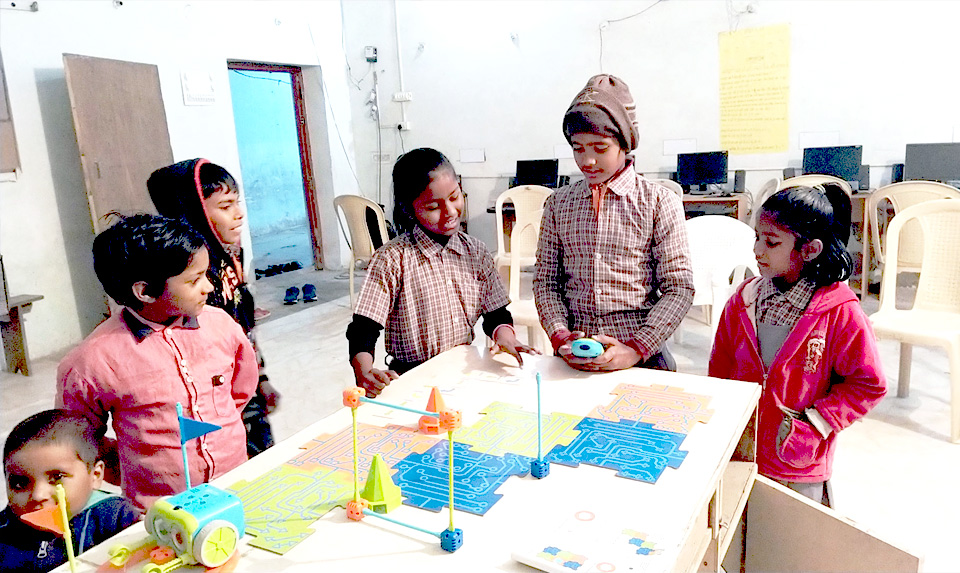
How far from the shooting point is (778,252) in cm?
158

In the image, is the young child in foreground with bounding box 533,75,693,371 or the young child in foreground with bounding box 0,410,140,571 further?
the young child in foreground with bounding box 533,75,693,371

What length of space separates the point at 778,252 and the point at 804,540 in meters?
0.64

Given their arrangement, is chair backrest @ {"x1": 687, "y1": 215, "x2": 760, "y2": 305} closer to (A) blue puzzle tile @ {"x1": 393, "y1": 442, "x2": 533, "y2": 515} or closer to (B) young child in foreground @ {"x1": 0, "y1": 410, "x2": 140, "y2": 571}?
(A) blue puzzle tile @ {"x1": 393, "y1": 442, "x2": 533, "y2": 515}

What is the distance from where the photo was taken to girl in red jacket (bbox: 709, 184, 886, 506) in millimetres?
1517

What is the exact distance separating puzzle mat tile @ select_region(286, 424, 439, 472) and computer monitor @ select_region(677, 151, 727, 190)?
4996 mm

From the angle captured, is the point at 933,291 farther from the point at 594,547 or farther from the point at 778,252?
the point at 594,547

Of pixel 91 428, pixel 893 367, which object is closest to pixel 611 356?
pixel 91 428

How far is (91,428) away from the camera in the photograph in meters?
1.14

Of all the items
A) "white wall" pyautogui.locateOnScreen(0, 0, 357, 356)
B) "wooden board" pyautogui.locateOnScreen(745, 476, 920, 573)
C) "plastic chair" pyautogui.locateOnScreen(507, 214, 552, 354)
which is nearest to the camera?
"wooden board" pyautogui.locateOnScreen(745, 476, 920, 573)

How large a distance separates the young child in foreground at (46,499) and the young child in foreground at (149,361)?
0.14m

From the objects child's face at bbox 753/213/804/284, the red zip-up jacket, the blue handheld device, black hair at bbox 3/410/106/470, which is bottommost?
the red zip-up jacket

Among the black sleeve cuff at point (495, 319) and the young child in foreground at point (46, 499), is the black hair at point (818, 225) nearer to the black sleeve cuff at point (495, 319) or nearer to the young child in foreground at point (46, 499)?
the black sleeve cuff at point (495, 319)

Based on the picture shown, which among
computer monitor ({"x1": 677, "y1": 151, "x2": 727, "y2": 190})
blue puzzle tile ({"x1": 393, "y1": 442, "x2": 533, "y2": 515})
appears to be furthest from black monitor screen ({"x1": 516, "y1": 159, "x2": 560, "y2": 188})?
blue puzzle tile ({"x1": 393, "y1": 442, "x2": 533, "y2": 515})

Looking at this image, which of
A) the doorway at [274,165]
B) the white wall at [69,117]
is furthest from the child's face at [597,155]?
the doorway at [274,165]
